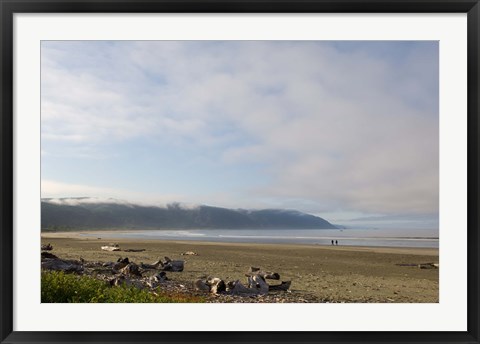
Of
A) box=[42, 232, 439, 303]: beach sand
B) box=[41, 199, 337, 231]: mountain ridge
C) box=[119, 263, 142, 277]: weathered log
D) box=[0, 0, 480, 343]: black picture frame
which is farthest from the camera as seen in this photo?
box=[41, 199, 337, 231]: mountain ridge

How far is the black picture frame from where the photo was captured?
3.26m

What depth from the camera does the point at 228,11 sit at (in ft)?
11.1

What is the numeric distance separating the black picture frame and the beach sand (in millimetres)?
500

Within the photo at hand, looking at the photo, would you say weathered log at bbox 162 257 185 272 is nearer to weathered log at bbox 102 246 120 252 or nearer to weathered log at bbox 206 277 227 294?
weathered log at bbox 206 277 227 294

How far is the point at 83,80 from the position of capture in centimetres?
495

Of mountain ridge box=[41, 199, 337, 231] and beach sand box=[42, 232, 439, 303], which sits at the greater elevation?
mountain ridge box=[41, 199, 337, 231]

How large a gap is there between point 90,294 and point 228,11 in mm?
2954

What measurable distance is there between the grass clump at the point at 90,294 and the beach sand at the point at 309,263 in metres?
0.45

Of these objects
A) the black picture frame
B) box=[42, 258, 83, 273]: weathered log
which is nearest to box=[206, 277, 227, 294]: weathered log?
the black picture frame

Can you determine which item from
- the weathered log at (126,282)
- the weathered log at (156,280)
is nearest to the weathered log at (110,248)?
the weathered log at (156,280)

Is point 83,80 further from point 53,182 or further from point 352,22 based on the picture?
point 352,22

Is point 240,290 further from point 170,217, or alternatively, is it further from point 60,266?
point 170,217

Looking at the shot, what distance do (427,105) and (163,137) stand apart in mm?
3440

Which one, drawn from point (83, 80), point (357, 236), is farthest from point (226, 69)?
point (357, 236)
